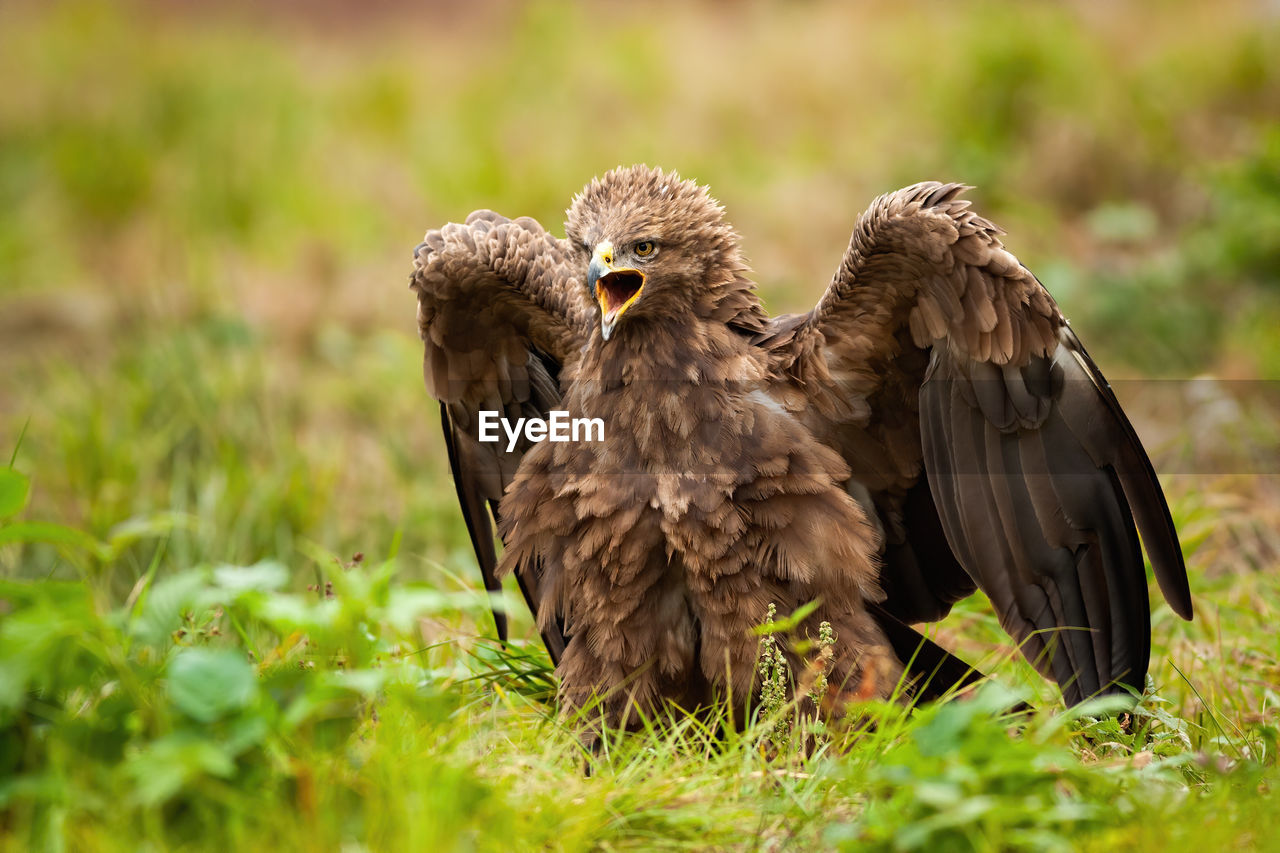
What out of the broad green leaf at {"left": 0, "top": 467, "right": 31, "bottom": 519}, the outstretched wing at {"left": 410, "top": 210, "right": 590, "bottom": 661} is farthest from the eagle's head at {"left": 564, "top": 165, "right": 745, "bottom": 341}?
the broad green leaf at {"left": 0, "top": 467, "right": 31, "bottom": 519}

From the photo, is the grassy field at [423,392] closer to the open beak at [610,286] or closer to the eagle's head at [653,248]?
the open beak at [610,286]

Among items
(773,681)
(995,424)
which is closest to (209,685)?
(773,681)

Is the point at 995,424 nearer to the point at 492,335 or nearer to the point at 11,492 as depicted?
the point at 492,335

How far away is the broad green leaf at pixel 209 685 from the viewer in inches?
85.5

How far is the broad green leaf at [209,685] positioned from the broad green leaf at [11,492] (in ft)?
1.57

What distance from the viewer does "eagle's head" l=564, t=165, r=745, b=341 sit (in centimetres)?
319

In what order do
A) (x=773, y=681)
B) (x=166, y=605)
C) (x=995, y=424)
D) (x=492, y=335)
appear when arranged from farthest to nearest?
(x=492, y=335)
(x=995, y=424)
(x=773, y=681)
(x=166, y=605)

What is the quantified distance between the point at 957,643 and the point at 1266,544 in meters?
1.67

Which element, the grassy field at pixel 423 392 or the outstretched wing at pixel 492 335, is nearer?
the grassy field at pixel 423 392

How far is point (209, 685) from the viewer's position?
2.19 metres

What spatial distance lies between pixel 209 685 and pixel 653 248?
166cm

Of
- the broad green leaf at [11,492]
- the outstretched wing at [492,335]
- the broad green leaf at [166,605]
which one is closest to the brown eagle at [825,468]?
the outstretched wing at [492,335]

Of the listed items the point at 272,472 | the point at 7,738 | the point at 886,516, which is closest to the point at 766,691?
the point at 886,516

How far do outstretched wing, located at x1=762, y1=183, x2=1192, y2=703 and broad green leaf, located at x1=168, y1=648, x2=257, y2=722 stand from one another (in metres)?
1.74
